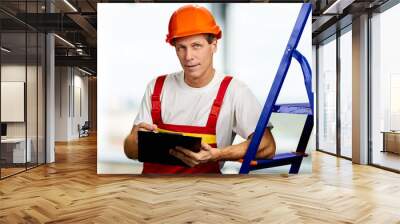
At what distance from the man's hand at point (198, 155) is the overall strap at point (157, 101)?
1.94 ft

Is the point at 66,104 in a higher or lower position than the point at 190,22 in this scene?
lower

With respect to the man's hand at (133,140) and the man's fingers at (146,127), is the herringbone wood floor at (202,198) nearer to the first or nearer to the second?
the man's hand at (133,140)

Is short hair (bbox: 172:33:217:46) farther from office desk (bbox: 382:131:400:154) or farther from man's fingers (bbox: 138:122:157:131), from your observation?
office desk (bbox: 382:131:400:154)

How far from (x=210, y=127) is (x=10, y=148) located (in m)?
3.41

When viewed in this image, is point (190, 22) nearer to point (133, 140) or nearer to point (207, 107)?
point (207, 107)

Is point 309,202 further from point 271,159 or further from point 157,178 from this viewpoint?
point 157,178

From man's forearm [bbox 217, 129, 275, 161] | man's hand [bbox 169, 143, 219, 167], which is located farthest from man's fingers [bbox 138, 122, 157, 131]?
man's forearm [bbox 217, 129, 275, 161]

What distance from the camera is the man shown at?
647 centimetres

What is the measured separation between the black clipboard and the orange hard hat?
1.59 metres

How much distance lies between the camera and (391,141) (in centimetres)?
775

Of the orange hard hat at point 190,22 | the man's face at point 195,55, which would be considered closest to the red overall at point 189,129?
the man's face at point 195,55

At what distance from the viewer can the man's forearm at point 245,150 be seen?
260 inches

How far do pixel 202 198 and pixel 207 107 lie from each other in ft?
5.70

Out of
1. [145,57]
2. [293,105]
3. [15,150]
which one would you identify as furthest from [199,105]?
[15,150]
